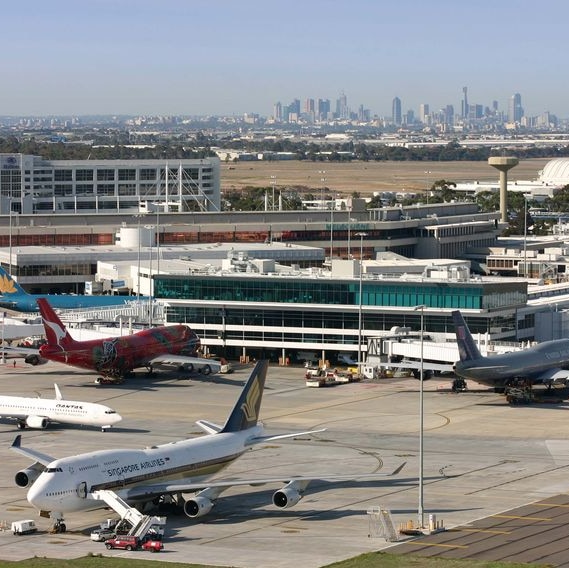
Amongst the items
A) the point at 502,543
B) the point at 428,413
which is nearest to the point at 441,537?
the point at 502,543

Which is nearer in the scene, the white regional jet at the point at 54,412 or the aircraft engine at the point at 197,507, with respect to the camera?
the aircraft engine at the point at 197,507

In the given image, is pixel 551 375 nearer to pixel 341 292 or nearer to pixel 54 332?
pixel 341 292

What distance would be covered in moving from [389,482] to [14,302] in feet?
342

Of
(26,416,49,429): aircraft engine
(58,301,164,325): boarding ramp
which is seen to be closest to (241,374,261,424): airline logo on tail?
(26,416,49,429): aircraft engine

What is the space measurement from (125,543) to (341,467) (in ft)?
83.0

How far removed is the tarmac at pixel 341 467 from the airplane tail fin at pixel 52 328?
4.21 metres

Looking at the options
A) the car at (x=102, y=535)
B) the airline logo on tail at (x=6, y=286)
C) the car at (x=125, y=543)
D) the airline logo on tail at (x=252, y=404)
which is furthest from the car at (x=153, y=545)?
the airline logo on tail at (x=6, y=286)

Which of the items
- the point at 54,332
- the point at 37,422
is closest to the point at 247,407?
the point at 37,422

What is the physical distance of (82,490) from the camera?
77.4m

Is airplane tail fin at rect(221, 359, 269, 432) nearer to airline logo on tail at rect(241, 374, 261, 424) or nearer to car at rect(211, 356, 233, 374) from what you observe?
airline logo on tail at rect(241, 374, 261, 424)

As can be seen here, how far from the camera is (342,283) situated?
15238 centimetres

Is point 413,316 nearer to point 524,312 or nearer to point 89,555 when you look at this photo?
point 524,312

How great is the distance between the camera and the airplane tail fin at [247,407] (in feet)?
289

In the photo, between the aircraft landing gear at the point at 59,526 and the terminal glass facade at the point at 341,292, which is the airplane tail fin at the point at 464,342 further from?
the aircraft landing gear at the point at 59,526
